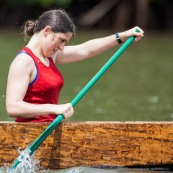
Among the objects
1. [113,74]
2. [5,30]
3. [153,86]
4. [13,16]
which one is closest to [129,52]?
[113,74]

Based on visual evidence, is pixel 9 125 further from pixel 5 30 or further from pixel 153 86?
pixel 5 30

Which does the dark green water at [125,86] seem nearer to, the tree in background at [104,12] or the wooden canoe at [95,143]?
the wooden canoe at [95,143]

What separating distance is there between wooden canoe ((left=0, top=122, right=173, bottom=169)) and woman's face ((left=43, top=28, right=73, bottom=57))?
2.05 ft

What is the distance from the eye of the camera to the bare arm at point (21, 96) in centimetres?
540

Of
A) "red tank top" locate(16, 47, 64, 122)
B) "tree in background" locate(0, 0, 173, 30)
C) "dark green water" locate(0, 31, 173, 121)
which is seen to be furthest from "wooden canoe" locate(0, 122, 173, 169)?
"tree in background" locate(0, 0, 173, 30)

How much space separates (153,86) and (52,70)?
23.3 feet

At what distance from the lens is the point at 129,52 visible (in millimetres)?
19250

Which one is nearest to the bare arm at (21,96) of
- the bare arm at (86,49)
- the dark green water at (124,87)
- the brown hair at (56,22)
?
the brown hair at (56,22)

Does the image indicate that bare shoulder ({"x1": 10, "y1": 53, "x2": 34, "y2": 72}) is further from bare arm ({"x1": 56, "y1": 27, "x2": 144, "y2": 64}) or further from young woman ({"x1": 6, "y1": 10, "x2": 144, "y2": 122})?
bare arm ({"x1": 56, "y1": 27, "x2": 144, "y2": 64})

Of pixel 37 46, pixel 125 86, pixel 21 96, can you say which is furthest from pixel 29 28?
pixel 125 86

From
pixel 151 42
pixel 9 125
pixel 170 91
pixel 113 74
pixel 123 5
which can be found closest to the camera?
pixel 9 125

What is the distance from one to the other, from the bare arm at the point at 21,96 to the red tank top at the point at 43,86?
12cm

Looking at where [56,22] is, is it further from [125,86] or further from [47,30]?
[125,86]

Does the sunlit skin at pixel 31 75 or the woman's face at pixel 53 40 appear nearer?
the sunlit skin at pixel 31 75
